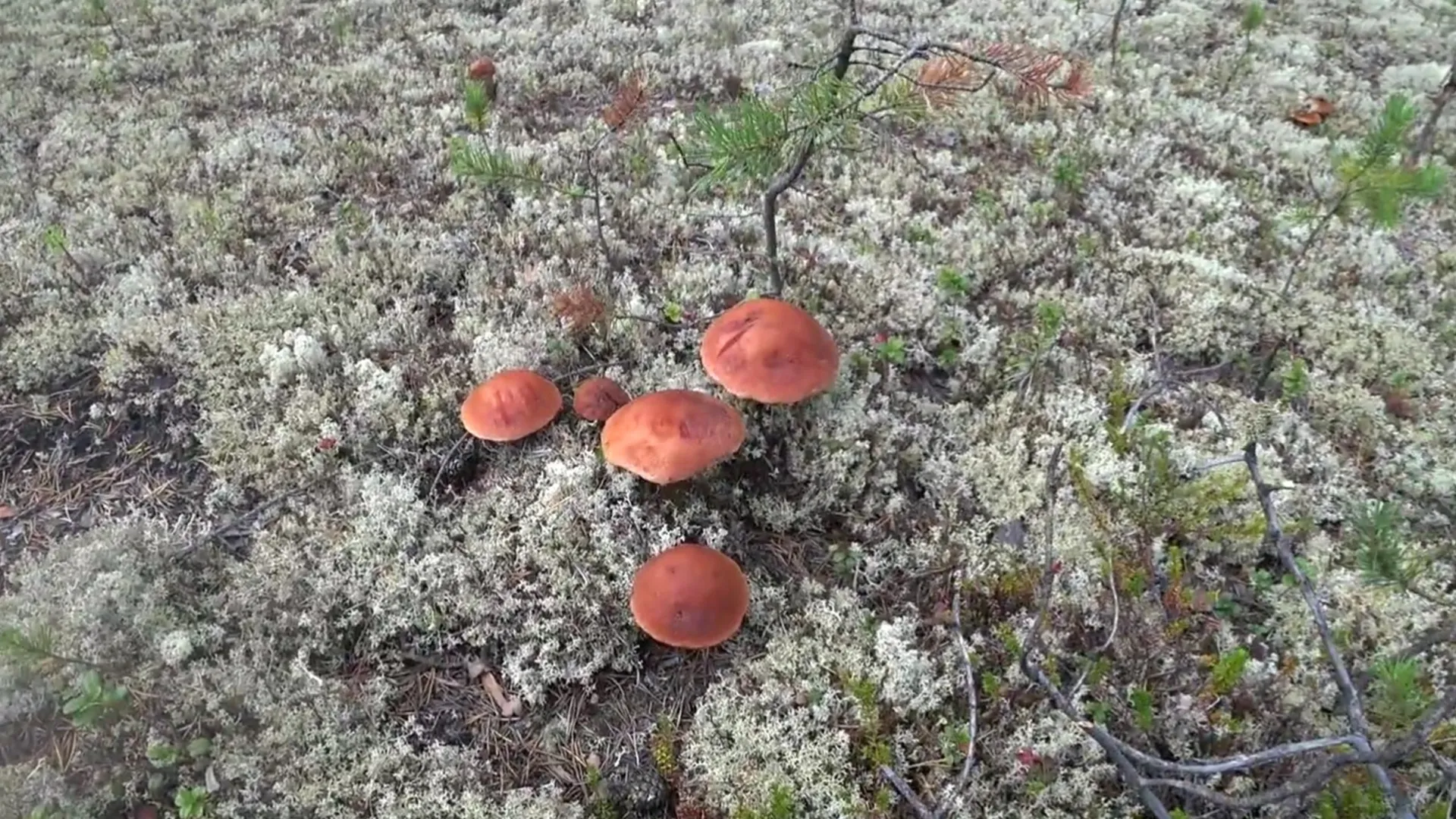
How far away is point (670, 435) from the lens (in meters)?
3.87

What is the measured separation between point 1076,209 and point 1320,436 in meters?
2.15

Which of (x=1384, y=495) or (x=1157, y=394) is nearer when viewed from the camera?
(x=1384, y=495)

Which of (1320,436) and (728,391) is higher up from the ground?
(728,391)

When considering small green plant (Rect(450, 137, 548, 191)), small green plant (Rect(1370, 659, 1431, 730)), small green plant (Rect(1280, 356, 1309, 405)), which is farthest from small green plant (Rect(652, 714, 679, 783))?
small green plant (Rect(1280, 356, 1309, 405))

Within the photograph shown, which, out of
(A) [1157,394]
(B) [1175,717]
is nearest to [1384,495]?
(A) [1157,394]

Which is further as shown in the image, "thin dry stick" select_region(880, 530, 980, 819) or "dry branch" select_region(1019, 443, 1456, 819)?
"thin dry stick" select_region(880, 530, 980, 819)

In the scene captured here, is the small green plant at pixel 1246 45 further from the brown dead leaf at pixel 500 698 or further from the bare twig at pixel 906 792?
the brown dead leaf at pixel 500 698

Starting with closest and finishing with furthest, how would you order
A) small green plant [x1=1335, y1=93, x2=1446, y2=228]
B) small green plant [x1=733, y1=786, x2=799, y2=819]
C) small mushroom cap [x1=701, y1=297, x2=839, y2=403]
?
small green plant [x1=733, y1=786, x2=799, y2=819] → small mushroom cap [x1=701, y1=297, x2=839, y2=403] → small green plant [x1=1335, y1=93, x2=1446, y2=228]

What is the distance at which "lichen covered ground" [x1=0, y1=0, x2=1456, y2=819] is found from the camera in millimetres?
3471

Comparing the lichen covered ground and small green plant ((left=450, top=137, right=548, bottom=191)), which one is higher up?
small green plant ((left=450, top=137, right=548, bottom=191))

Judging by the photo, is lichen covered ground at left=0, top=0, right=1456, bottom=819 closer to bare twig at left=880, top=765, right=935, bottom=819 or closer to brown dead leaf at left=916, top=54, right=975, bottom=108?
bare twig at left=880, top=765, right=935, bottom=819

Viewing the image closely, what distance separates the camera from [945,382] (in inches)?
195

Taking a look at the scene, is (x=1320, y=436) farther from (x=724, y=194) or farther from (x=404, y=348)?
(x=404, y=348)

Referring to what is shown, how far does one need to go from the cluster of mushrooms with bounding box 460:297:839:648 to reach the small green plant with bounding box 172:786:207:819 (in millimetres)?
1667
